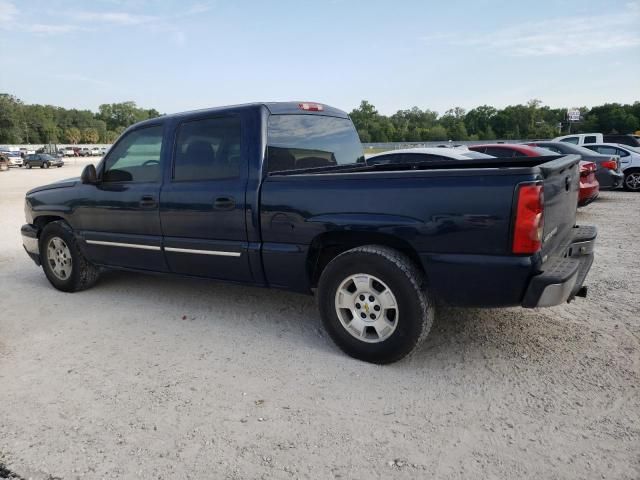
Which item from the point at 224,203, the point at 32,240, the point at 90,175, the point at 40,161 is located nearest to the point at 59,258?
the point at 32,240

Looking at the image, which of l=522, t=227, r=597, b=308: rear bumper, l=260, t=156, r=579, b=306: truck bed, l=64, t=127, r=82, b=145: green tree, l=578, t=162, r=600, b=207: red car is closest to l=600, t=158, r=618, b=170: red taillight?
l=578, t=162, r=600, b=207: red car

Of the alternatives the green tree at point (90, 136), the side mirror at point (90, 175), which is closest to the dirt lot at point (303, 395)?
the side mirror at point (90, 175)

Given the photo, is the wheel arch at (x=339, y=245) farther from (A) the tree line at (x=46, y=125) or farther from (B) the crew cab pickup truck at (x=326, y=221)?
(A) the tree line at (x=46, y=125)

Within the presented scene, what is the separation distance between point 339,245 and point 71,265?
328 cm

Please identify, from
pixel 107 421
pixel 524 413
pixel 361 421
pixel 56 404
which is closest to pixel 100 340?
pixel 56 404

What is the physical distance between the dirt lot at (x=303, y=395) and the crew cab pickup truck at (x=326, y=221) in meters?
0.46

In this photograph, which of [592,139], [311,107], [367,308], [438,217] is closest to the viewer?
[438,217]

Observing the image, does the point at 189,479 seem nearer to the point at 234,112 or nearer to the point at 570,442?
the point at 570,442

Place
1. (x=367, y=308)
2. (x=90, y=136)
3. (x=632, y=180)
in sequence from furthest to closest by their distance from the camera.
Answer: (x=90, y=136) < (x=632, y=180) < (x=367, y=308)

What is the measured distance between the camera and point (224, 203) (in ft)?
12.6

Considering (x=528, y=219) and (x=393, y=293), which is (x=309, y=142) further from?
(x=528, y=219)

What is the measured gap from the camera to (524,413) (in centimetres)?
273

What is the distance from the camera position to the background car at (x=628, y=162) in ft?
45.7

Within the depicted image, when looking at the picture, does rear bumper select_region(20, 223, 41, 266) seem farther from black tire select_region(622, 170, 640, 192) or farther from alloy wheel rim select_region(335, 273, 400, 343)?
black tire select_region(622, 170, 640, 192)
